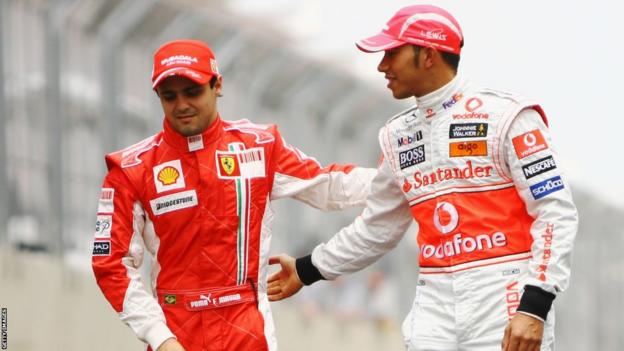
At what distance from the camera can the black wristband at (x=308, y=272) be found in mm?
6613

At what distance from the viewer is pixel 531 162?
570cm

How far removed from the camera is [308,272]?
6621mm

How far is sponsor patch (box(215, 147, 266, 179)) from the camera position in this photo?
6270 mm

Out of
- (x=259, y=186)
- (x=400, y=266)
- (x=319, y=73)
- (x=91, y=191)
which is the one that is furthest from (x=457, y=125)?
(x=400, y=266)

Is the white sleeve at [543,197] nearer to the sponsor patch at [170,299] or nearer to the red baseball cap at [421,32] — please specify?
the red baseball cap at [421,32]

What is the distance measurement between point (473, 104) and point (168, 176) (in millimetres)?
1223

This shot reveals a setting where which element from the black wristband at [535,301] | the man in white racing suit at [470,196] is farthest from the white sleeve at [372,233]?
the black wristband at [535,301]

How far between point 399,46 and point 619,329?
2845 centimetres

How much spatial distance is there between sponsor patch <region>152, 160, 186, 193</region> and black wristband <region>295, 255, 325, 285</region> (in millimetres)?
707

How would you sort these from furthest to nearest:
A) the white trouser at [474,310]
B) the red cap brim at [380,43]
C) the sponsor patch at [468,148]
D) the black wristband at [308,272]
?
1. the black wristband at [308,272]
2. the red cap brim at [380,43]
3. the sponsor patch at [468,148]
4. the white trouser at [474,310]

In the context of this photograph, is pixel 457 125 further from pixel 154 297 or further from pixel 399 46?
→ pixel 154 297

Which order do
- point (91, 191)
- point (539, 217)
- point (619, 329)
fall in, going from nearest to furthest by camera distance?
point (539, 217), point (91, 191), point (619, 329)

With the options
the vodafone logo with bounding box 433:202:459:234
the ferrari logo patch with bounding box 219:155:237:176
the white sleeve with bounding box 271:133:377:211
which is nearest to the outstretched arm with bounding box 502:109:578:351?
the vodafone logo with bounding box 433:202:459:234

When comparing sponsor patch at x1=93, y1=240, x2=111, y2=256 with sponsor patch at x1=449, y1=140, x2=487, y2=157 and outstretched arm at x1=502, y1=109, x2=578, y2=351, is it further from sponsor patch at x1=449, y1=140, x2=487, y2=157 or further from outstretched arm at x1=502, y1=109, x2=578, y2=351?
outstretched arm at x1=502, y1=109, x2=578, y2=351
